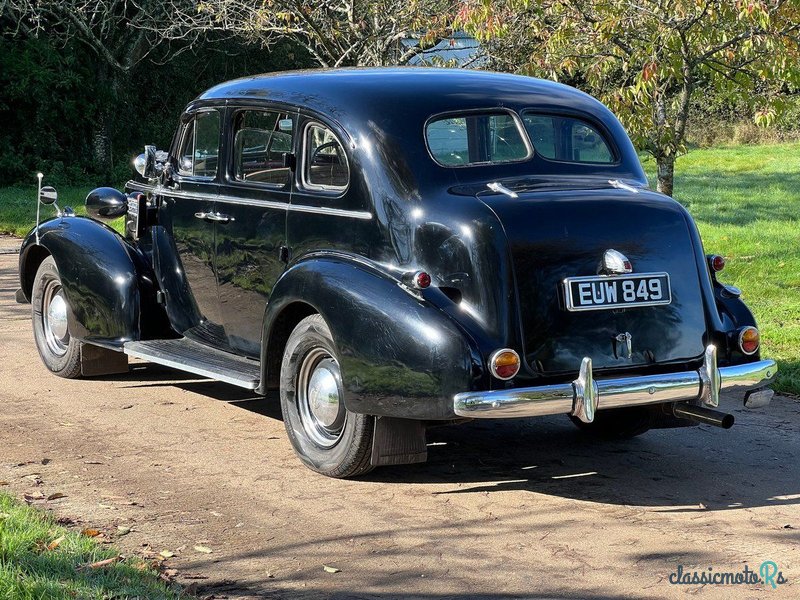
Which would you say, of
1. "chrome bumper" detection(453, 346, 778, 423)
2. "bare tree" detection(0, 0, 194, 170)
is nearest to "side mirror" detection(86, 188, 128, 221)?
"chrome bumper" detection(453, 346, 778, 423)

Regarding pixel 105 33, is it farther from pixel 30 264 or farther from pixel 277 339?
pixel 277 339

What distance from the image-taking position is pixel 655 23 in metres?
11.1

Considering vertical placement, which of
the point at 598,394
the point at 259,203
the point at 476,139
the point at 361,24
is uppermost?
the point at 361,24

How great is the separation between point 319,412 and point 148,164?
9.10 ft

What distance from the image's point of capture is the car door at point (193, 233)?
7152mm

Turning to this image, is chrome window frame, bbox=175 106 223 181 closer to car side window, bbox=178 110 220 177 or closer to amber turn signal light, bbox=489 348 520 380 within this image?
car side window, bbox=178 110 220 177

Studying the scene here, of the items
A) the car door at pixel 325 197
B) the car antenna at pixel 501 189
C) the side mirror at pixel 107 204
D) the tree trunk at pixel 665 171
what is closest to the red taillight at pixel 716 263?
the car antenna at pixel 501 189

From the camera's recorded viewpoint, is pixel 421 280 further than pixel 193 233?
No

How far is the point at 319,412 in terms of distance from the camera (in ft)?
20.0

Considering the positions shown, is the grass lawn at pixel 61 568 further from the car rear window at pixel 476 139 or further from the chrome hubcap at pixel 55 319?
the chrome hubcap at pixel 55 319

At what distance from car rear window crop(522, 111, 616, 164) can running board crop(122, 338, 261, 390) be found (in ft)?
6.38

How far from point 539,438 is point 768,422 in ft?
4.81

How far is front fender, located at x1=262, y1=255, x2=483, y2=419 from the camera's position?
209 inches

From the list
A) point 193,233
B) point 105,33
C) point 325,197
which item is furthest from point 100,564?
point 105,33
